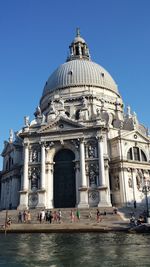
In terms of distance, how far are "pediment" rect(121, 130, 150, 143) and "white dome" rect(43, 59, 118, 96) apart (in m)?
11.8

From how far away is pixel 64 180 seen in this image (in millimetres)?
35938

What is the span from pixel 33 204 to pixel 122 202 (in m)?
10.6

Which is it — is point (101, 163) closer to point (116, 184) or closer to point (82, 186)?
point (82, 186)

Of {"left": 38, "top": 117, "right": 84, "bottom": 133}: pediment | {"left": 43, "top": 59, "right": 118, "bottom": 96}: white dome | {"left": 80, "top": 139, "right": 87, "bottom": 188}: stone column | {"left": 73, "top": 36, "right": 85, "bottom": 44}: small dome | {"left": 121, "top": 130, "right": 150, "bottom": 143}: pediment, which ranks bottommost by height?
{"left": 80, "top": 139, "right": 87, "bottom": 188}: stone column

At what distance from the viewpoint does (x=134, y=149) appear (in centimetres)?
4016

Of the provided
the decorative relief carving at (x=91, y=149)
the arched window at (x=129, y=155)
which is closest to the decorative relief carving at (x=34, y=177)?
the decorative relief carving at (x=91, y=149)

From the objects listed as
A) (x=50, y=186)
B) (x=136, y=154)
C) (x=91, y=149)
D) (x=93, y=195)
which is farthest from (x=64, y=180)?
(x=136, y=154)

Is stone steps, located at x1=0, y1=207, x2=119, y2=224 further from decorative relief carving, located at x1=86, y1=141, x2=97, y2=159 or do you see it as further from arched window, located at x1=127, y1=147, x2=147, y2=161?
arched window, located at x1=127, y1=147, x2=147, y2=161

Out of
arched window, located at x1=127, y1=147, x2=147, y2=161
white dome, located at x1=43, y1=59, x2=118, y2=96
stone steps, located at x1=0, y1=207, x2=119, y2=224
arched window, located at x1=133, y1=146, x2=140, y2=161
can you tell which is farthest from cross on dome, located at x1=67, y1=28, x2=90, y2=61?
stone steps, located at x1=0, y1=207, x2=119, y2=224

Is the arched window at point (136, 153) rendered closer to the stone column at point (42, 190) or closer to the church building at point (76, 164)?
the church building at point (76, 164)

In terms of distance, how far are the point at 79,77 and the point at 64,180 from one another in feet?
65.4

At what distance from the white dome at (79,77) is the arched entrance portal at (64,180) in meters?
15.7

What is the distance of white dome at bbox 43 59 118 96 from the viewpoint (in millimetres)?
48844

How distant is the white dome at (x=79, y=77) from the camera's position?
1923 inches
